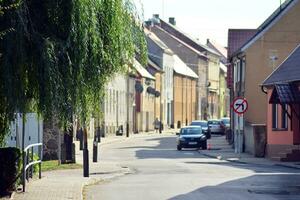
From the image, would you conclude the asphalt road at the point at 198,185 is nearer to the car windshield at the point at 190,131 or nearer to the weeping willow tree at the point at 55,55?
the weeping willow tree at the point at 55,55

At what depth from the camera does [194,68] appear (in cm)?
12738

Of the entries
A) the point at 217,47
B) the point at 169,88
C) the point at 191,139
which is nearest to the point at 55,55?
the point at 191,139

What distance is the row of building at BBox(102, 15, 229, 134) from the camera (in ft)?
270

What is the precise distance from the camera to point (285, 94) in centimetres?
3834

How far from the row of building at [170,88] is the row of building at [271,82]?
17.3m

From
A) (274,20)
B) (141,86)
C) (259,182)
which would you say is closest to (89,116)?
(259,182)

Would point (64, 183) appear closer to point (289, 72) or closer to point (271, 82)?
point (289, 72)

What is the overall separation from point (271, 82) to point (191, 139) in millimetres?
12478

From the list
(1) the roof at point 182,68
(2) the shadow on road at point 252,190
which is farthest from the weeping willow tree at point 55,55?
(1) the roof at point 182,68

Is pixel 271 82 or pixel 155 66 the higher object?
pixel 155 66

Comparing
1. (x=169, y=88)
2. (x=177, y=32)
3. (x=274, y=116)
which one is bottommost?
(x=274, y=116)

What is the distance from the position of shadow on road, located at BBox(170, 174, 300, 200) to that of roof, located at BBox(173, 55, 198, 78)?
86.3 metres

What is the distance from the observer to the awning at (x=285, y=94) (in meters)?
37.8

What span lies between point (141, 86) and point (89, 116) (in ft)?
230
